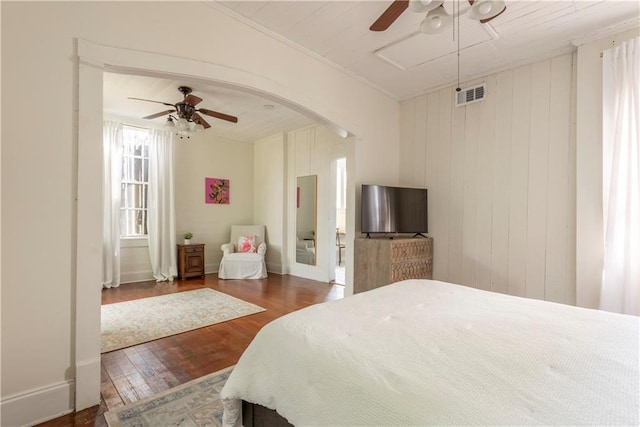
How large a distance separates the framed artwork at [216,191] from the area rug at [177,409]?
448cm

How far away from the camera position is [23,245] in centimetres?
167

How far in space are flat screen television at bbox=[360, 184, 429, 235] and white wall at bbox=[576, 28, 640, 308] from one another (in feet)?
5.08

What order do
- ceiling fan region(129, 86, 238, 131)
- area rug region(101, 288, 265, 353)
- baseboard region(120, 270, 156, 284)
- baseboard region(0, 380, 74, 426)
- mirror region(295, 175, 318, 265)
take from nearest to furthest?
baseboard region(0, 380, 74, 426), area rug region(101, 288, 265, 353), ceiling fan region(129, 86, 238, 131), baseboard region(120, 270, 156, 284), mirror region(295, 175, 318, 265)

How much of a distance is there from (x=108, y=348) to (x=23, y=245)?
1.40 m

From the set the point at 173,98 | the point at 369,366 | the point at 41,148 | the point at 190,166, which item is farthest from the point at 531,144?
the point at 190,166

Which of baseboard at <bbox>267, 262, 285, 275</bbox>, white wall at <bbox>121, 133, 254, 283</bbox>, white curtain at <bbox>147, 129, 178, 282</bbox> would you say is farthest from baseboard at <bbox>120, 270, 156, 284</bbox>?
baseboard at <bbox>267, 262, 285, 275</bbox>

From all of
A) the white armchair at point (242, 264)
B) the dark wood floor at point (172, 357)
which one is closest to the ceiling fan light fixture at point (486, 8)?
the dark wood floor at point (172, 357)

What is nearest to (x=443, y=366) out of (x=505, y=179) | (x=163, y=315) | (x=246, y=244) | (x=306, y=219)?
(x=505, y=179)

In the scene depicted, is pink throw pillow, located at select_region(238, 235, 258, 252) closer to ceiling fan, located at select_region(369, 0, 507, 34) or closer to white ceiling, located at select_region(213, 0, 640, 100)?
white ceiling, located at select_region(213, 0, 640, 100)

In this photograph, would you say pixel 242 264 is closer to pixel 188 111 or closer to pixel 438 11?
pixel 188 111

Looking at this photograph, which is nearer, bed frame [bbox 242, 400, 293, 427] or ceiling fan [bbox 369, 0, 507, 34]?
bed frame [bbox 242, 400, 293, 427]

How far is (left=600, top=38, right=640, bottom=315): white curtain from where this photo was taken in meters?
2.52

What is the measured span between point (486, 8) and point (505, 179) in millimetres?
2162

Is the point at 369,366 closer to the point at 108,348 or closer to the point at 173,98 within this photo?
the point at 108,348
